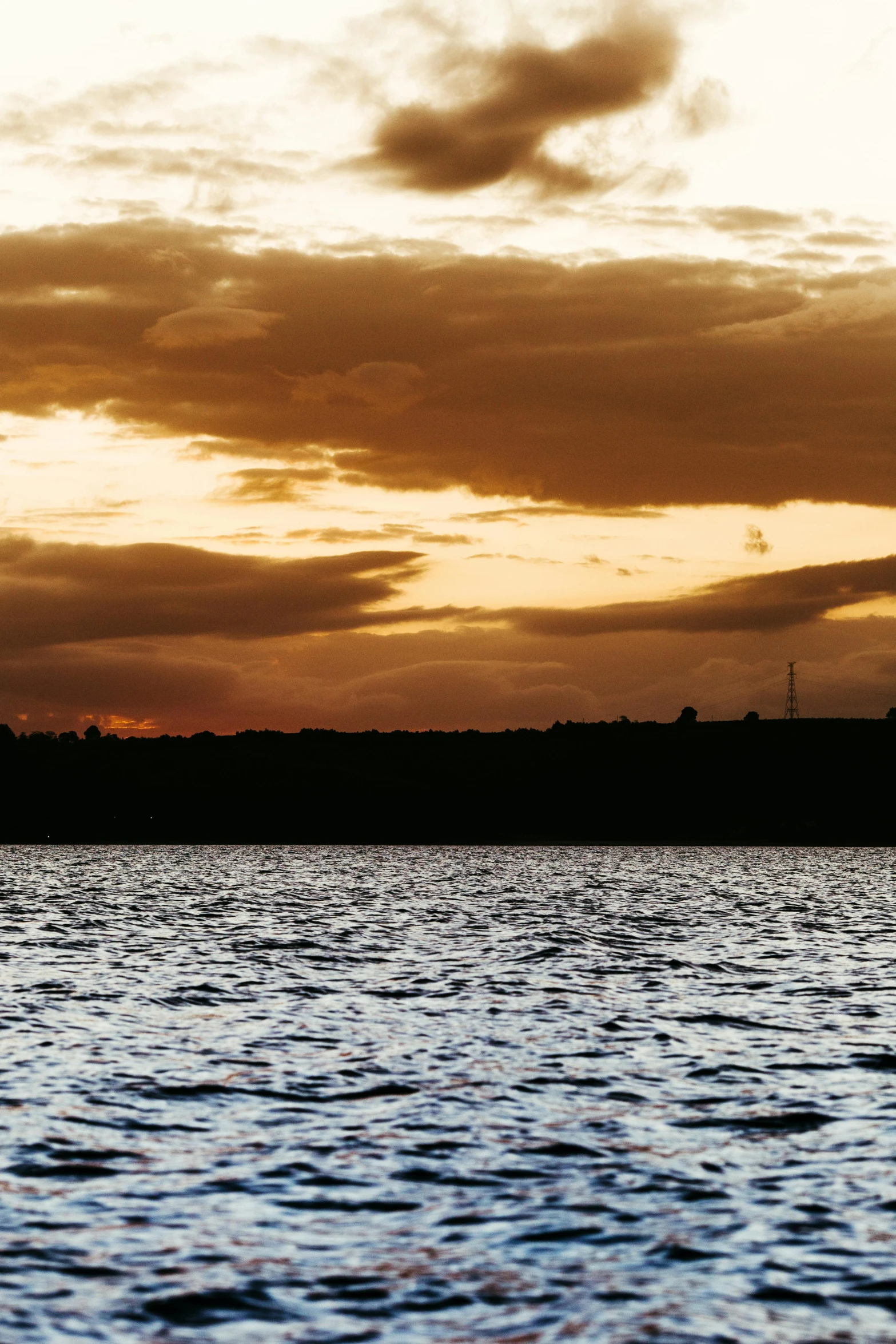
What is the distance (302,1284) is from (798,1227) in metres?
6.31

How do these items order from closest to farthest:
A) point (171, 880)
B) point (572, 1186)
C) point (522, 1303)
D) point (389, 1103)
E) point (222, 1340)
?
point (222, 1340), point (522, 1303), point (572, 1186), point (389, 1103), point (171, 880)

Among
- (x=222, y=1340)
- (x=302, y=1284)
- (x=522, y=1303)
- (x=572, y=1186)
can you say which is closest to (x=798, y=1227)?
(x=572, y=1186)

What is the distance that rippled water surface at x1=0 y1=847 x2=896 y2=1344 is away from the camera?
1506 centimetres

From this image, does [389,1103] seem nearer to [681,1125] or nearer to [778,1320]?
[681,1125]

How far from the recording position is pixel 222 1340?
45.6 ft

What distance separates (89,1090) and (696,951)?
34401 mm

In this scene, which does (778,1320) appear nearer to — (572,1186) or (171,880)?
(572,1186)

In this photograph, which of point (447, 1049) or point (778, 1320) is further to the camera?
point (447, 1049)

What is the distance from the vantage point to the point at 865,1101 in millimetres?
25547

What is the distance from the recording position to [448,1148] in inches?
864

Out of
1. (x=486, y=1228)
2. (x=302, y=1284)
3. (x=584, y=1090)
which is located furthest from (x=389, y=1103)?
(x=302, y=1284)

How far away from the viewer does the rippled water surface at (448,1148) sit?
15.1m

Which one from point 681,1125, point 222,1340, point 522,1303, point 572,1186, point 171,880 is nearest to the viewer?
point 222,1340

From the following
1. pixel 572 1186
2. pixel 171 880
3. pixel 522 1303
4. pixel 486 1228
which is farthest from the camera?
pixel 171 880
